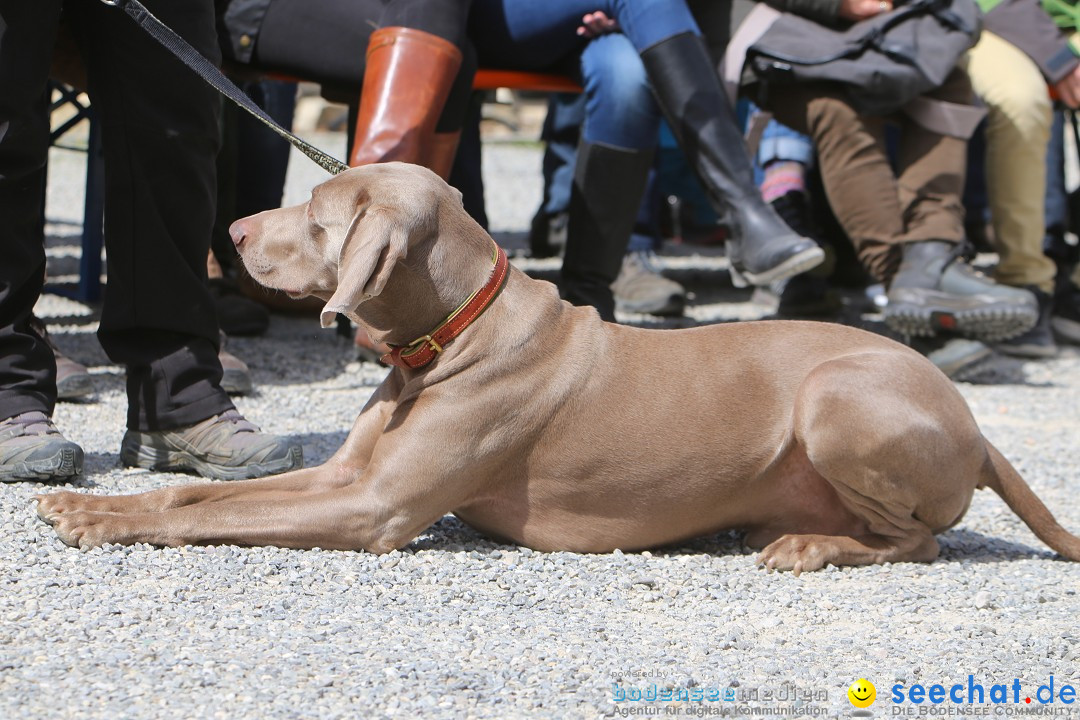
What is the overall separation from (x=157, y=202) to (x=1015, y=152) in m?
4.13

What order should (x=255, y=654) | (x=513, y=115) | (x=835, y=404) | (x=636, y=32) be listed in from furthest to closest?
(x=513, y=115), (x=636, y=32), (x=835, y=404), (x=255, y=654)

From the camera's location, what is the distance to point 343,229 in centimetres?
297

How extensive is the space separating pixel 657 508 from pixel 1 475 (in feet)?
5.46

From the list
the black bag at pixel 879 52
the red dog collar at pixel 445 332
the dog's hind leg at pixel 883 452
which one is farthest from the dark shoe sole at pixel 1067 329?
the red dog collar at pixel 445 332

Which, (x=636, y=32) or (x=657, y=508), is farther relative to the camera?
(x=636, y=32)

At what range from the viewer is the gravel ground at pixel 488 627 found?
230 centimetres

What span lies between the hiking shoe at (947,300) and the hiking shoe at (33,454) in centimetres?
354

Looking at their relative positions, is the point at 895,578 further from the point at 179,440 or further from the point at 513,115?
the point at 513,115

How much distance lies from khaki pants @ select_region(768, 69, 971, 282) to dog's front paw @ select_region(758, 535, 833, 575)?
103 inches

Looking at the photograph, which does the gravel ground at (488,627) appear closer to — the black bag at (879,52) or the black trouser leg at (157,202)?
the black trouser leg at (157,202)

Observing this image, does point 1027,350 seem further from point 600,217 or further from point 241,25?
point 241,25

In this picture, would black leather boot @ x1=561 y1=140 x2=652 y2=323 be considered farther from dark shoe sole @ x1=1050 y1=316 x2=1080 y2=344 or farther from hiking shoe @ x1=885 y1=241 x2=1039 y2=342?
dark shoe sole @ x1=1050 y1=316 x2=1080 y2=344

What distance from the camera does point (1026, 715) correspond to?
245 cm

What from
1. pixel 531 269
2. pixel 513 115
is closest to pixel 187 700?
pixel 531 269
